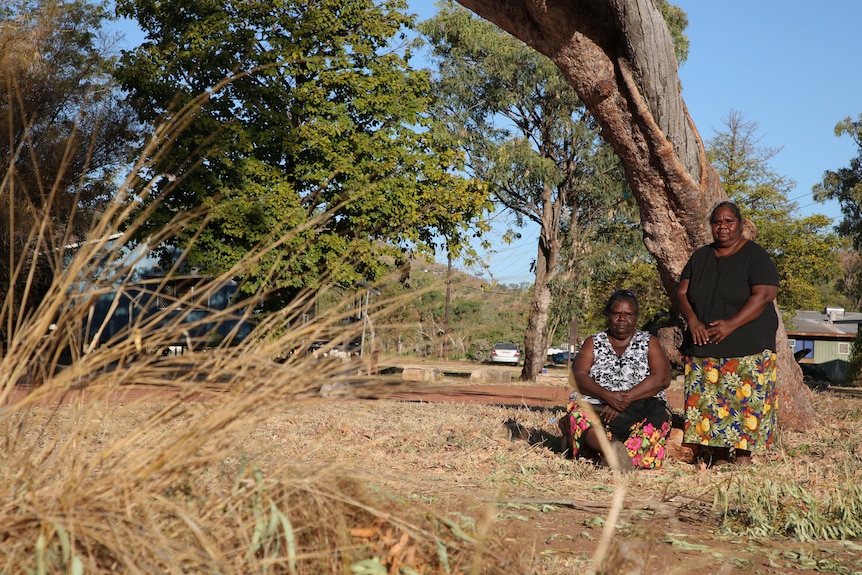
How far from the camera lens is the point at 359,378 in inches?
89.4

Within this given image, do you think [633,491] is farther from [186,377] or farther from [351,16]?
[351,16]

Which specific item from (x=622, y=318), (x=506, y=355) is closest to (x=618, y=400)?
(x=622, y=318)

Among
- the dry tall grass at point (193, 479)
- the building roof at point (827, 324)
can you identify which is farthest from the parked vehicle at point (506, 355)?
the dry tall grass at point (193, 479)

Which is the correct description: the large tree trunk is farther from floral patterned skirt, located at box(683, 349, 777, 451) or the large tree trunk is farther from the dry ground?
the dry ground

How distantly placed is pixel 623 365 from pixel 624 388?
0.14m

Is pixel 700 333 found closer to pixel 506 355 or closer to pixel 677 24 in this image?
pixel 677 24

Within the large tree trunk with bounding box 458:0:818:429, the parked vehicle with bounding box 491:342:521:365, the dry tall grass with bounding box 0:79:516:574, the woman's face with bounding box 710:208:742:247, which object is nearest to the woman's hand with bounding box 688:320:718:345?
the woman's face with bounding box 710:208:742:247

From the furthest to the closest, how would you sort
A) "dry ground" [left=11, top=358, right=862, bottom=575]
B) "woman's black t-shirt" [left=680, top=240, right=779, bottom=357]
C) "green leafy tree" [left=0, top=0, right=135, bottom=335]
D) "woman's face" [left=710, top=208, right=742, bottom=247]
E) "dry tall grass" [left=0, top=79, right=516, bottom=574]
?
"green leafy tree" [left=0, top=0, right=135, bottom=335]
"woman's face" [left=710, top=208, right=742, bottom=247]
"woman's black t-shirt" [left=680, top=240, right=779, bottom=357]
"dry ground" [left=11, top=358, right=862, bottom=575]
"dry tall grass" [left=0, top=79, right=516, bottom=574]

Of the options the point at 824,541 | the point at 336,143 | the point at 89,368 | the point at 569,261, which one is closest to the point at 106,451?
the point at 89,368

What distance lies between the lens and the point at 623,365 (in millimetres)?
5414

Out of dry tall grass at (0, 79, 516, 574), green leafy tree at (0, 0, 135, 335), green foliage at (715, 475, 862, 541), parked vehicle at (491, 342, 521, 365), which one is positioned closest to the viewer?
dry tall grass at (0, 79, 516, 574)

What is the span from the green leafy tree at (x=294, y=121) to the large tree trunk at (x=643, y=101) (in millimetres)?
11086

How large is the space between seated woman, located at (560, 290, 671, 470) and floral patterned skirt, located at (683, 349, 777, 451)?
224 mm

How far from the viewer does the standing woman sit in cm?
532
